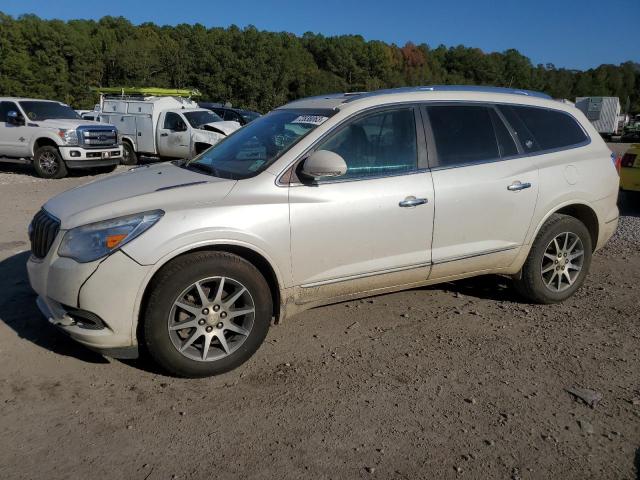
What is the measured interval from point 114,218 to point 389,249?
71.5 inches

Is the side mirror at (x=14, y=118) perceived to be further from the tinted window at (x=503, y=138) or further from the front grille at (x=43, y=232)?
the tinted window at (x=503, y=138)

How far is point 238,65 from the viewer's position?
71000 mm

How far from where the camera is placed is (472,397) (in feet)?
11.0

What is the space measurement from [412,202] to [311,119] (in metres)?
0.93

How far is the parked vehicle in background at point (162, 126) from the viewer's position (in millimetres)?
15891

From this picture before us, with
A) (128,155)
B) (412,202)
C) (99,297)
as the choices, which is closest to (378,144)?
(412,202)

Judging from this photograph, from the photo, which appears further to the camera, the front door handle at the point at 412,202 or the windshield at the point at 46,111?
the windshield at the point at 46,111

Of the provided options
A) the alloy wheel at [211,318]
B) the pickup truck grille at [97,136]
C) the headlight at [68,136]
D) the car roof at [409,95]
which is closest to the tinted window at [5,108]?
the headlight at [68,136]

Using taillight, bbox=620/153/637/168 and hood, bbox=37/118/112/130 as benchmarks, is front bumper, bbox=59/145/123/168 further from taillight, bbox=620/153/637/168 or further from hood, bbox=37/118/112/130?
taillight, bbox=620/153/637/168

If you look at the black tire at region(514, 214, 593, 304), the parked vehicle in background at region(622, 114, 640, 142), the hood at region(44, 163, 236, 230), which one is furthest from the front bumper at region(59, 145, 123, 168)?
the parked vehicle in background at region(622, 114, 640, 142)

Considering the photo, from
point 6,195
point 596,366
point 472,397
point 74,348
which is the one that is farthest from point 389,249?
point 6,195

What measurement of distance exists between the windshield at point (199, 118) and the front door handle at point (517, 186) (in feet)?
43.5

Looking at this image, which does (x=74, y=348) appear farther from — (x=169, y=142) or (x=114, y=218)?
(x=169, y=142)

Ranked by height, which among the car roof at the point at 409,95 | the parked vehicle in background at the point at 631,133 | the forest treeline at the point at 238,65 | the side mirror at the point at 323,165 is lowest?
the parked vehicle in background at the point at 631,133
